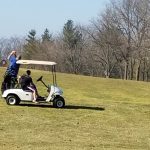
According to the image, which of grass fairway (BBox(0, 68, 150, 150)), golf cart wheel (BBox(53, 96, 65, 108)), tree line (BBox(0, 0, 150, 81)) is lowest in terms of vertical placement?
grass fairway (BBox(0, 68, 150, 150))

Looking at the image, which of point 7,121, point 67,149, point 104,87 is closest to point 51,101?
point 7,121

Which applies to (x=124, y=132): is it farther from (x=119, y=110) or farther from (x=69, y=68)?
(x=69, y=68)

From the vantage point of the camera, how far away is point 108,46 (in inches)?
3115

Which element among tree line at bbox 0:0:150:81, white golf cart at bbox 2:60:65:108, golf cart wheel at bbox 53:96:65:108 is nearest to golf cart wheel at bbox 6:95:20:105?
white golf cart at bbox 2:60:65:108

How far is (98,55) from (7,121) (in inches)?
2669

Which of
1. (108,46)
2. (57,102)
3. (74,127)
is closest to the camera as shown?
(74,127)

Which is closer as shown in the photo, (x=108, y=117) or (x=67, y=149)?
(x=67, y=149)

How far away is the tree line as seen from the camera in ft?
245

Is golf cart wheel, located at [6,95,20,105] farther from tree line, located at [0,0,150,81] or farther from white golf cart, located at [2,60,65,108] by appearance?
tree line, located at [0,0,150,81]

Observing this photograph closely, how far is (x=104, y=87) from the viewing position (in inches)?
1416

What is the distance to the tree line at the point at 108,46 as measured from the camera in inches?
2943

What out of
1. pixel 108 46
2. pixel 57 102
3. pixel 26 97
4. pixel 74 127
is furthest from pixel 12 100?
pixel 108 46

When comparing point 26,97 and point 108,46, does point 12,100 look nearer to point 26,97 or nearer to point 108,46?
point 26,97

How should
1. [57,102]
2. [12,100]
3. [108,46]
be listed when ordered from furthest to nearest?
[108,46] → [57,102] → [12,100]
